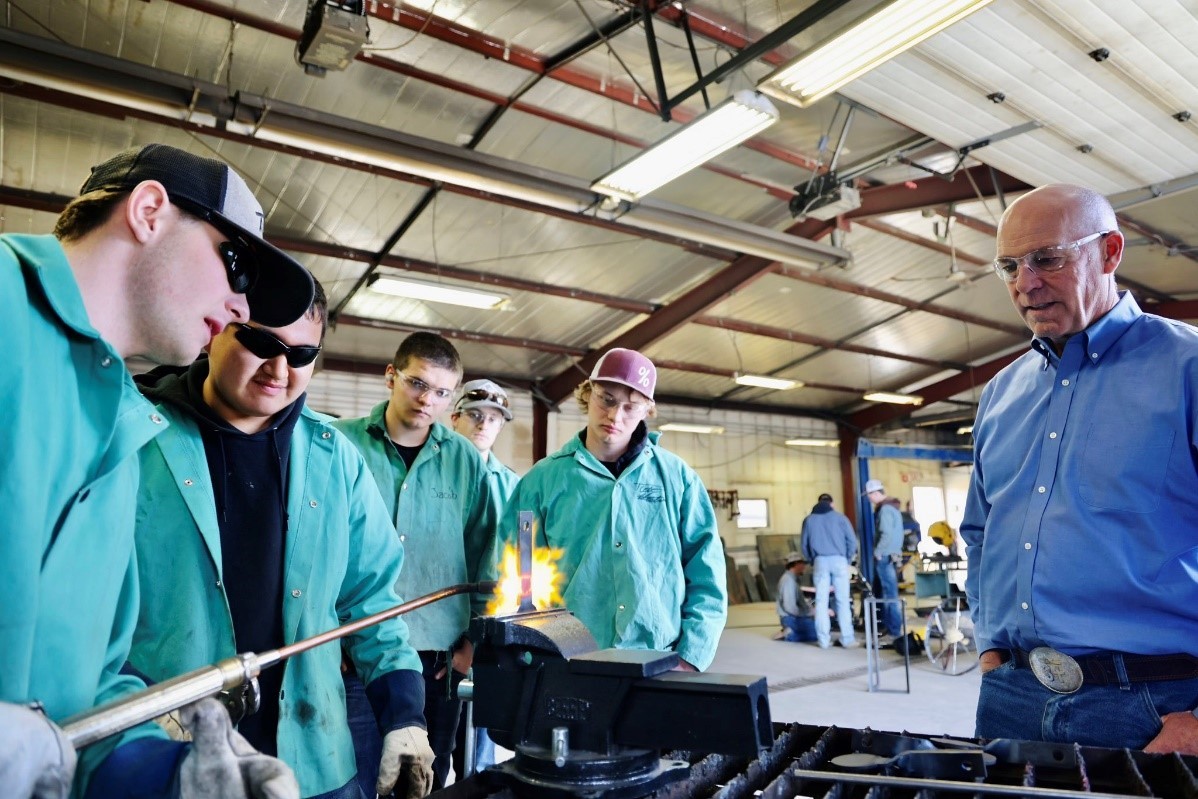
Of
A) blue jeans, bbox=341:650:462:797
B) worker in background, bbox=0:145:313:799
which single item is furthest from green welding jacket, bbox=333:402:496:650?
worker in background, bbox=0:145:313:799

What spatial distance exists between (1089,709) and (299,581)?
59.2 inches

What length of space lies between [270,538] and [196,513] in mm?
160

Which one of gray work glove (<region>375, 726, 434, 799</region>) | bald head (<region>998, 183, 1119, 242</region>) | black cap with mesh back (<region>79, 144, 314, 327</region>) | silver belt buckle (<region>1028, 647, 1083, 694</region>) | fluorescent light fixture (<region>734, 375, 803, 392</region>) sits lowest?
gray work glove (<region>375, 726, 434, 799</region>)

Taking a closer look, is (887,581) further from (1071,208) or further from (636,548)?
(1071,208)

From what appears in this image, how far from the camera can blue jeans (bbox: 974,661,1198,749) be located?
4.63 ft

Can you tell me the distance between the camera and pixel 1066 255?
5.40 feet

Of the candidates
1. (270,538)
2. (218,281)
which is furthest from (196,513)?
(218,281)

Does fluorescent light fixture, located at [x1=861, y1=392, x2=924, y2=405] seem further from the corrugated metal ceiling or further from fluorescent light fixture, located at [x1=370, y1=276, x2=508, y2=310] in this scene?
fluorescent light fixture, located at [x1=370, y1=276, x2=508, y2=310]

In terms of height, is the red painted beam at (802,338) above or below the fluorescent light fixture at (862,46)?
above

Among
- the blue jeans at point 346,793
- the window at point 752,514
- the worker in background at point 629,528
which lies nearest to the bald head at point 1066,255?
the worker in background at point 629,528

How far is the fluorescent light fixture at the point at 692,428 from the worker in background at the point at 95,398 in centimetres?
1279

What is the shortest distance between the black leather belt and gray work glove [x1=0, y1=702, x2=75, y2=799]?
1.60 m

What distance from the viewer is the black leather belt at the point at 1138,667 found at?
1.41 metres

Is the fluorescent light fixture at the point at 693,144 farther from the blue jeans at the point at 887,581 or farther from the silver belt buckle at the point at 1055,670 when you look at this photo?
the blue jeans at the point at 887,581
